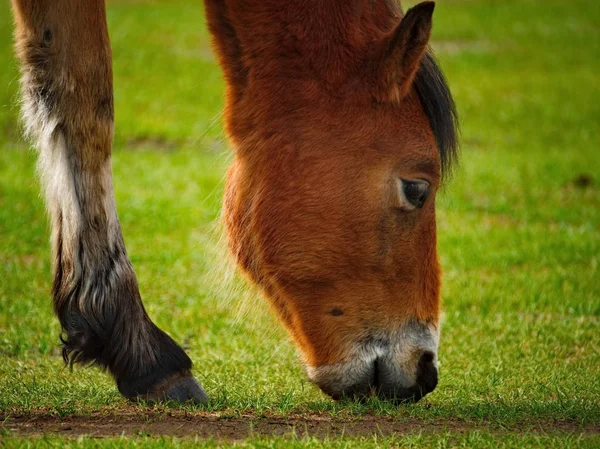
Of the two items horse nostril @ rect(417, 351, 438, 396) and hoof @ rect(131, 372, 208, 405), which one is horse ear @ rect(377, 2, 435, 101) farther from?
hoof @ rect(131, 372, 208, 405)

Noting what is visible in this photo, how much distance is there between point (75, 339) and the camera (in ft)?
13.4

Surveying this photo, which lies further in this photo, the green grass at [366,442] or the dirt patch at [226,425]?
the dirt patch at [226,425]

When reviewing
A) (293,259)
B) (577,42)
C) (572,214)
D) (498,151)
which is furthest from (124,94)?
(293,259)

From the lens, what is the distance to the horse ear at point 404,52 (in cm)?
385

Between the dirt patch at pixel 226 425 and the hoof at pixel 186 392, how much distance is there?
0.17m

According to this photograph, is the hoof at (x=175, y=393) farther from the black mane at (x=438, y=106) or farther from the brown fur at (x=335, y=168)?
the black mane at (x=438, y=106)

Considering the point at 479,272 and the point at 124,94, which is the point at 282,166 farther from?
the point at 124,94

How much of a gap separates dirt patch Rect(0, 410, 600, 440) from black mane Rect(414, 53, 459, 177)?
1187 mm

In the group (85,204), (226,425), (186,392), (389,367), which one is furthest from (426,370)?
(85,204)

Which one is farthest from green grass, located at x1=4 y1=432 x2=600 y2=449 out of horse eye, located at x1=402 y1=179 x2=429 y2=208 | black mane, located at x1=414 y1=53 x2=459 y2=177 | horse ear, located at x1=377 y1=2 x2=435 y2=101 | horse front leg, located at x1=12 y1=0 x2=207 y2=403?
horse ear, located at x1=377 y1=2 x2=435 y2=101

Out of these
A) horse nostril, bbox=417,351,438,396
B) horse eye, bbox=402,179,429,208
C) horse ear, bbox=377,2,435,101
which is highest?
horse ear, bbox=377,2,435,101

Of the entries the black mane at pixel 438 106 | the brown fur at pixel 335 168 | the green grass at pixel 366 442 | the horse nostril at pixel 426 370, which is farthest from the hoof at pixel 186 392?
the black mane at pixel 438 106

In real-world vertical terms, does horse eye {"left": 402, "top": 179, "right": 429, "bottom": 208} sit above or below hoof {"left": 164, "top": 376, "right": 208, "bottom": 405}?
above

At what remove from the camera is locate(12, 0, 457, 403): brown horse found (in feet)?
13.2
